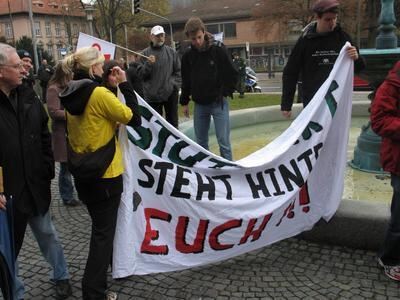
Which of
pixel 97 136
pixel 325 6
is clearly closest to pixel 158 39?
pixel 325 6

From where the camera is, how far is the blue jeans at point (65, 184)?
18.0ft

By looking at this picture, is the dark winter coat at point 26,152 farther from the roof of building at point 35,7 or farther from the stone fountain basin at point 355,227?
the roof of building at point 35,7

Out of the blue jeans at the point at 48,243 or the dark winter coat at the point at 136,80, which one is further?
the dark winter coat at the point at 136,80

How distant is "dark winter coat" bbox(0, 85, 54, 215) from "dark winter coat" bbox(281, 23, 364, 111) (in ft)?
7.70

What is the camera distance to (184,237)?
11.7 ft

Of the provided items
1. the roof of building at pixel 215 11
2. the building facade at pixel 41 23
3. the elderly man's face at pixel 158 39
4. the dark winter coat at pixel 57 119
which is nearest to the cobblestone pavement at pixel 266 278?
the dark winter coat at pixel 57 119

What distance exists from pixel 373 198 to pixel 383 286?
1534 mm

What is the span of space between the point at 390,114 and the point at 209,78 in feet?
7.96

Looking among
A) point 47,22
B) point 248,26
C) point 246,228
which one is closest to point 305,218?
point 246,228

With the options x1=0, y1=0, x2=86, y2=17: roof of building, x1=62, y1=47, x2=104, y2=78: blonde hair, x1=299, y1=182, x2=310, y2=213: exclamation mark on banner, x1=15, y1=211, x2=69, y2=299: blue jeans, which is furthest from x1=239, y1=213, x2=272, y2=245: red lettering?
x1=0, y1=0, x2=86, y2=17: roof of building

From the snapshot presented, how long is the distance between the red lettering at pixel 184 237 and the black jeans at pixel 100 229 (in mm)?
526

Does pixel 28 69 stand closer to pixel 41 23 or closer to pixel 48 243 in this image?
pixel 48 243

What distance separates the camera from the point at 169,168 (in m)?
3.49

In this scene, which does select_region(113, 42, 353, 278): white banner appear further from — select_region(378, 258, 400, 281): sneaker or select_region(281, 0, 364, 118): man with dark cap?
select_region(378, 258, 400, 281): sneaker
